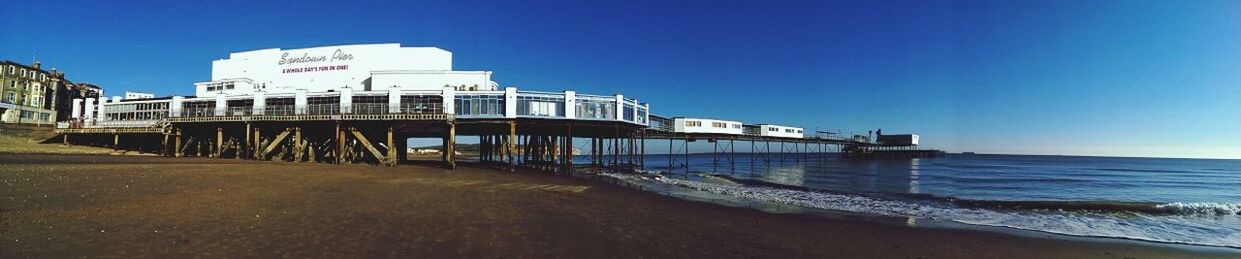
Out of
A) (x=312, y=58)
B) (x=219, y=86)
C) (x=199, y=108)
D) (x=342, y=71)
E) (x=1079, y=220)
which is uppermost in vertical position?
(x=312, y=58)

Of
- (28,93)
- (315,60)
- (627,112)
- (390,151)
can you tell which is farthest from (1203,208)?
(28,93)

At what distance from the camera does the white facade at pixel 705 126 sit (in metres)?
64.2

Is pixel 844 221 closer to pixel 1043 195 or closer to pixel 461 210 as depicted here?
pixel 461 210

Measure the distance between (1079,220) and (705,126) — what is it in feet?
164

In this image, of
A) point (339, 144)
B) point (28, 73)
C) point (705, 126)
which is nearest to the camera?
point (339, 144)

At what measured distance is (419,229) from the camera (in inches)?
392

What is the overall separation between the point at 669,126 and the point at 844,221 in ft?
160

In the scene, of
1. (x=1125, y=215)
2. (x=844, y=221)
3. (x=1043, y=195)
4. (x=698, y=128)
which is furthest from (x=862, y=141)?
(x=844, y=221)

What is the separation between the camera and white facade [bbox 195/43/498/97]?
3691 cm

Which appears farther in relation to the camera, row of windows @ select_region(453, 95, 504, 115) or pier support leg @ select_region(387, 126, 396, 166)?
row of windows @ select_region(453, 95, 504, 115)

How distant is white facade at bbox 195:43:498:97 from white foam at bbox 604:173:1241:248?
23837 millimetres

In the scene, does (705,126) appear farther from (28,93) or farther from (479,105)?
(28,93)

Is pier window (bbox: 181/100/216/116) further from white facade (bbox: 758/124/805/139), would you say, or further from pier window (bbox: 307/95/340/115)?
white facade (bbox: 758/124/805/139)

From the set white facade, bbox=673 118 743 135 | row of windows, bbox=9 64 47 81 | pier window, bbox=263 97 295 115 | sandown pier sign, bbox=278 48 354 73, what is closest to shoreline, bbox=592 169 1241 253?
pier window, bbox=263 97 295 115
